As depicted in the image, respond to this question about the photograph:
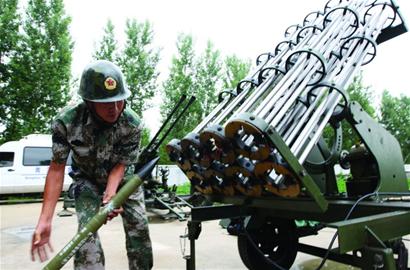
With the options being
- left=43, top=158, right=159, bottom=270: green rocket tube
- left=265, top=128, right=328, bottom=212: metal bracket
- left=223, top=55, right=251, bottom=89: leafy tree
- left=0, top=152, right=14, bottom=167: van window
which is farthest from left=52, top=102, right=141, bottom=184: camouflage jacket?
left=223, top=55, right=251, bottom=89: leafy tree

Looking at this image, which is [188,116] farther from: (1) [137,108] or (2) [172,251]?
(2) [172,251]

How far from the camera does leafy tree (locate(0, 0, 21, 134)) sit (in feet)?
53.5

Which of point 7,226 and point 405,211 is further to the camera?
Answer: point 7,226

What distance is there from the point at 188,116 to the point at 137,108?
3.64 metres

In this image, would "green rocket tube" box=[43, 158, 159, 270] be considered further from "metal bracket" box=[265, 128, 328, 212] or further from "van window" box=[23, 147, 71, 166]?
"van window" box=[23, 147, 71, 166]

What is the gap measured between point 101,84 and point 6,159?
44.5ft

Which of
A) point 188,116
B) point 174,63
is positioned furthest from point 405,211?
point 174,63

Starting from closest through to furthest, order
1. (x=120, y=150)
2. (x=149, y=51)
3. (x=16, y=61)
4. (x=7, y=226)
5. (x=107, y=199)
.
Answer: (x=107, y=199) < (x=120, y=150) < (x=7, y=226) < (x=16, y=61) < (x=149, y=51)

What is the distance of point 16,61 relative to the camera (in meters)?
16.7

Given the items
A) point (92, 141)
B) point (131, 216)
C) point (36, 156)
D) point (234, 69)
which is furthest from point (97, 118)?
point (234, 69)

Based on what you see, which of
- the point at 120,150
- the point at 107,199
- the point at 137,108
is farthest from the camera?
the point at 137,108

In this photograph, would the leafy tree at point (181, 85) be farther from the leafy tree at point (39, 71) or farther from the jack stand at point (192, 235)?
the jack stand at point (192, 235)

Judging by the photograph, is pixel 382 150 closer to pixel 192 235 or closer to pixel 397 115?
pixel 192 235

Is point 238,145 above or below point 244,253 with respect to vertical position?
above
